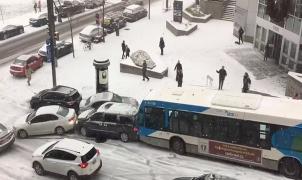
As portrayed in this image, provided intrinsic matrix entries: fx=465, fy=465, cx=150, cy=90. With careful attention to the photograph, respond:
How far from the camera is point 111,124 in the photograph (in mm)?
23250

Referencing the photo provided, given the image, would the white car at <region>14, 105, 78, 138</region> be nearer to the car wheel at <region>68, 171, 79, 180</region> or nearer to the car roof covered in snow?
the car roof covered in snow

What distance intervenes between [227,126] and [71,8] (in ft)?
124

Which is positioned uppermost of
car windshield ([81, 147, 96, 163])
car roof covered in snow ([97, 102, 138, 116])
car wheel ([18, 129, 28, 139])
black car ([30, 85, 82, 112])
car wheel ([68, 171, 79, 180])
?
car roof covered in snow ([97, 102, 138, 116])

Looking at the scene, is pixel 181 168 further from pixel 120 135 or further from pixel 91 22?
pixel 91 22

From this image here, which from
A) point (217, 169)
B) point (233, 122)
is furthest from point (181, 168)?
point (233, 122)

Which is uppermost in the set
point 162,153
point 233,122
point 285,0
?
point 285,0

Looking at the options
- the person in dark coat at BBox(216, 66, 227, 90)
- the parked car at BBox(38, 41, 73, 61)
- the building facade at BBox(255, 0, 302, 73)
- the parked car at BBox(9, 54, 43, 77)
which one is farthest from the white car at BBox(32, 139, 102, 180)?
the building facade at BBox(255, 0, 302, 73)

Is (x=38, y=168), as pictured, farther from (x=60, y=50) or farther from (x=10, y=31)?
(x=10, y=31)

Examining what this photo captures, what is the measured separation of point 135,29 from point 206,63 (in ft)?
46.5

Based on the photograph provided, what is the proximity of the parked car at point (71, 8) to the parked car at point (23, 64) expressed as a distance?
55.1 ft

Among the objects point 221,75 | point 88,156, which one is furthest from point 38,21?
point 88,156

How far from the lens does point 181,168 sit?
68.3 ft

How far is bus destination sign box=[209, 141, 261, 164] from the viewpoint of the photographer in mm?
20281

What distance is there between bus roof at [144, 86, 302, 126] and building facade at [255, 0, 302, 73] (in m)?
12.8
